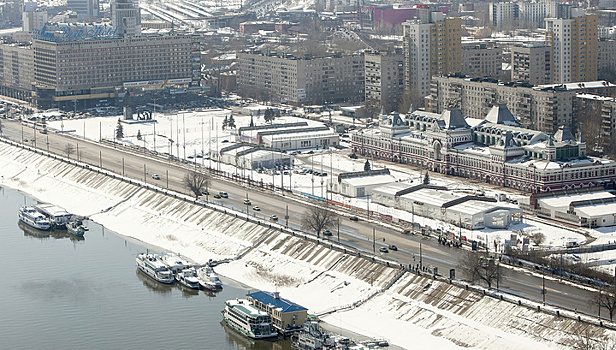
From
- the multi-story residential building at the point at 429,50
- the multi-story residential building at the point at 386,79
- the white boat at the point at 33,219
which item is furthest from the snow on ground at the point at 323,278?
the multi-story residential building at the point at 429,50

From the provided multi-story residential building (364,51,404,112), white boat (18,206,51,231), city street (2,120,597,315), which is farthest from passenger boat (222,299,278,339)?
multi-story residential building (364,51,404,112)

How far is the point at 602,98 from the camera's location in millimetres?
153000

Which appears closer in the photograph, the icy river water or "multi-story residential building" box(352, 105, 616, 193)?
the icy river water

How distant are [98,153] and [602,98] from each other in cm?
6234

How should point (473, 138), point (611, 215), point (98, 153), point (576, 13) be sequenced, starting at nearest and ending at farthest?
1. point (611, 215)
2. point (473, 138)
3. point (98, 153)
4. point (576, 13)

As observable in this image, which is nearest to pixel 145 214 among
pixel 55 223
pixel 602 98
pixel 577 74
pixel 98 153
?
pixel 55 223

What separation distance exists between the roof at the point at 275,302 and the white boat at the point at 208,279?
6324 millimetres

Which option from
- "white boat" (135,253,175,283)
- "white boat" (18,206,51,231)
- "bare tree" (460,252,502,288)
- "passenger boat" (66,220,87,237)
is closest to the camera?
"bare tree" (460,252,502,288)

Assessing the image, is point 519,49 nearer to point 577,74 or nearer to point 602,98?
point 577,74

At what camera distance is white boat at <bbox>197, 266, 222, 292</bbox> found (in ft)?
308

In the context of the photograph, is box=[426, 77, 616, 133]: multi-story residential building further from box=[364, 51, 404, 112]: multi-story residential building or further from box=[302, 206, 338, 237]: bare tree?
box=[302, 206, 338, 237]: bare tree

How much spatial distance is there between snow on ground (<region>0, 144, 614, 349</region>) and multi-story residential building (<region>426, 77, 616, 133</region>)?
5015 cm

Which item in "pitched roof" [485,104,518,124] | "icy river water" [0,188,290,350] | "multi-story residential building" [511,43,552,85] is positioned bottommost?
"icy river water" [0,188,290,350]

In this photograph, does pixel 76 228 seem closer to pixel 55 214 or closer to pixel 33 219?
pixel 55 214
